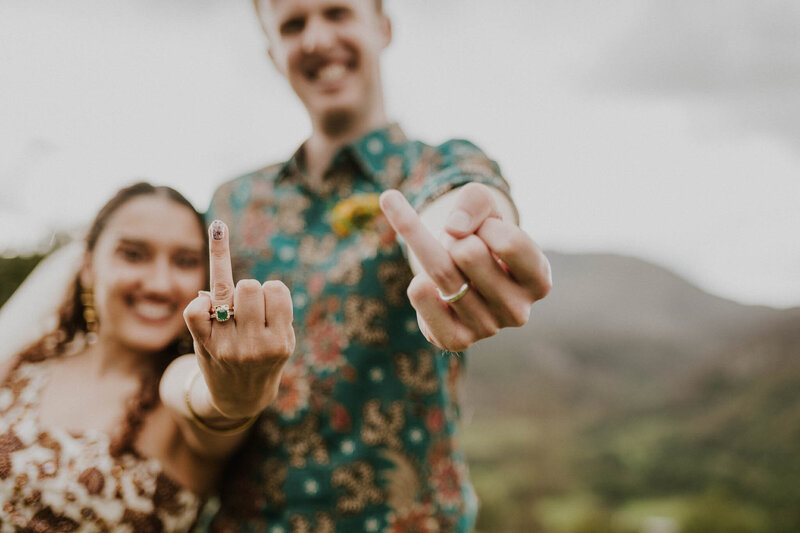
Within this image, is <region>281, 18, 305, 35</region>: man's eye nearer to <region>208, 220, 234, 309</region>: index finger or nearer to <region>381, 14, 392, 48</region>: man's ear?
<region>381, 14, 392, 48</region>: man's ear

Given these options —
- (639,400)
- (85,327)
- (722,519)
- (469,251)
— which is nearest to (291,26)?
(85,327)

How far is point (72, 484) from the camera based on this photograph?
1.28 meters

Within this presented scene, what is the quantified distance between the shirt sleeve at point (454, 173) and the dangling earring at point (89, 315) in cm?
78

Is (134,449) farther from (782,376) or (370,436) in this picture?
(782,376)

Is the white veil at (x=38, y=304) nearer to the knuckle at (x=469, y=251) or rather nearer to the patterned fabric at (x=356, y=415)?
the patterned fabric at (x=356, y=415)

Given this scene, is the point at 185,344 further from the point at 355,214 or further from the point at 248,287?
the point at 248,287

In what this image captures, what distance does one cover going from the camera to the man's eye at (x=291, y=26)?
1.69 m

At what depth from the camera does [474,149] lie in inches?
54.1

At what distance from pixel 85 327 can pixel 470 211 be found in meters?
1.13

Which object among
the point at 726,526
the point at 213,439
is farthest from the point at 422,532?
the point at 726,526

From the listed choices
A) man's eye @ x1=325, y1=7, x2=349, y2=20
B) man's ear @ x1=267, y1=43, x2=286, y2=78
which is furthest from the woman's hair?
man's eye @ x1=325, y1=7, x2=349, y2=20

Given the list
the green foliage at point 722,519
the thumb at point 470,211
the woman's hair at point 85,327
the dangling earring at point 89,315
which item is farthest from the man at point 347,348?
the green foliage at point 722,519

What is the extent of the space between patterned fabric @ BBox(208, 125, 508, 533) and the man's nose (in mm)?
375

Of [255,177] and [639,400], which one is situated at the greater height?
[639,400]
